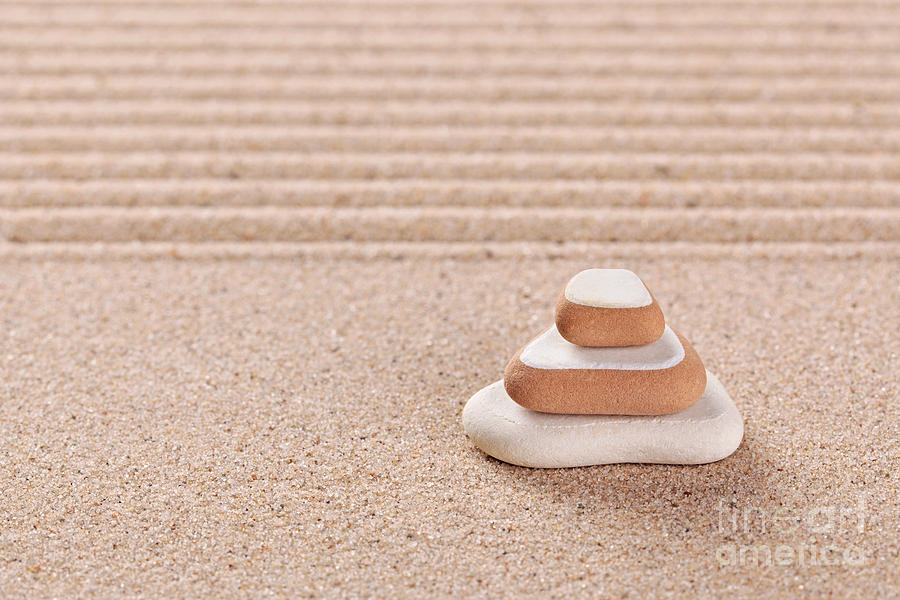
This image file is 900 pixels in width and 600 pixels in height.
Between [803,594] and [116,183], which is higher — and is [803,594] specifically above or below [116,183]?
below

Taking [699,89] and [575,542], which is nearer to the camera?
[575,542]

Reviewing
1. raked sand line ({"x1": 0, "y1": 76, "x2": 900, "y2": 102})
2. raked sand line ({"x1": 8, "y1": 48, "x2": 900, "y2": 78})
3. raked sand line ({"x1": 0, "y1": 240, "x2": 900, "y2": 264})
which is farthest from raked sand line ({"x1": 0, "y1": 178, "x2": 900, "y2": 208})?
raked sand line ({"x1": 8, "y1": 48, "x2": 900, "y2": 78})

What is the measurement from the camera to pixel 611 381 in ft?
4.08

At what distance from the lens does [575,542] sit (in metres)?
1.15

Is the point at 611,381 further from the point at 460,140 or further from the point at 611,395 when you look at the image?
the point at 460,140

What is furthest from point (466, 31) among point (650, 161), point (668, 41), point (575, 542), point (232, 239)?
point (575, 542)

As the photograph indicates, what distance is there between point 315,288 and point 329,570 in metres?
0.70

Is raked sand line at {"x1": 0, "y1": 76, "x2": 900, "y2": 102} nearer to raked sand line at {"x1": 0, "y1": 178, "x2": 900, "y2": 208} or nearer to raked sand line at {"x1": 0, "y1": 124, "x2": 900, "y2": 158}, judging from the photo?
raked sand line at {"x1": 0, "y1": 124, "x2": 900, "y2": 158}

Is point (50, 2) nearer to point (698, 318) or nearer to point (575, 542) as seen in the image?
point (698, 318)

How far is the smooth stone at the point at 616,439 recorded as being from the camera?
4.10 ft

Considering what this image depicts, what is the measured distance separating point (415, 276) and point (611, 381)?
23.9 inches

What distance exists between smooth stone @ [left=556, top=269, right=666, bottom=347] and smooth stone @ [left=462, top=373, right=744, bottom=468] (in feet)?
0.34

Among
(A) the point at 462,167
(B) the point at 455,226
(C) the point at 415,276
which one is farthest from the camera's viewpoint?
(A) the point at 462,167

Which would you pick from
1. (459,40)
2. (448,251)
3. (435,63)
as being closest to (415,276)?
(448,251)
